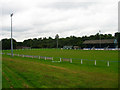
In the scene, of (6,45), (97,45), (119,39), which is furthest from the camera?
(6,45)

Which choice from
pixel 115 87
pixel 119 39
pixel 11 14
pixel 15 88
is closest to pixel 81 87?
pixel 115 87

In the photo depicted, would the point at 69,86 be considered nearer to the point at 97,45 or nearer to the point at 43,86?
the point at 43,86

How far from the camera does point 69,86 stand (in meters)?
8.80

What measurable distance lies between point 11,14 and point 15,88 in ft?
89.2

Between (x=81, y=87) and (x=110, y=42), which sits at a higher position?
(x=110, y=42)

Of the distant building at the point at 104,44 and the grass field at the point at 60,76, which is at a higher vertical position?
the distant building at the point at 104,44

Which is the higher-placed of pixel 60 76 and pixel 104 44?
pixel 104 44

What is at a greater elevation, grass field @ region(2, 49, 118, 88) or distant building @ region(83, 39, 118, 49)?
distant building @ region(83, 39, 118, 49)

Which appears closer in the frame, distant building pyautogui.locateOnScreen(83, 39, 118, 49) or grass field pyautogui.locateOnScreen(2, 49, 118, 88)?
grass field pyautogui.locateOnScreen(2, 49, 118, 88)

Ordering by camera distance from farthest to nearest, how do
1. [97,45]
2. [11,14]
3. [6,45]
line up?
1. [6,45]
2. [97,45]
3. [11,14]

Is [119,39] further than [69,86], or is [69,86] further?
[119,39]

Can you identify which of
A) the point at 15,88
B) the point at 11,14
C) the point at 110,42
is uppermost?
the point at 11,14

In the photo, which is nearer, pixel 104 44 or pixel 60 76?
pixel 60 76

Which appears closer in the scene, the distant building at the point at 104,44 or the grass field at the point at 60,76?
the grass field at the point at 60,76
